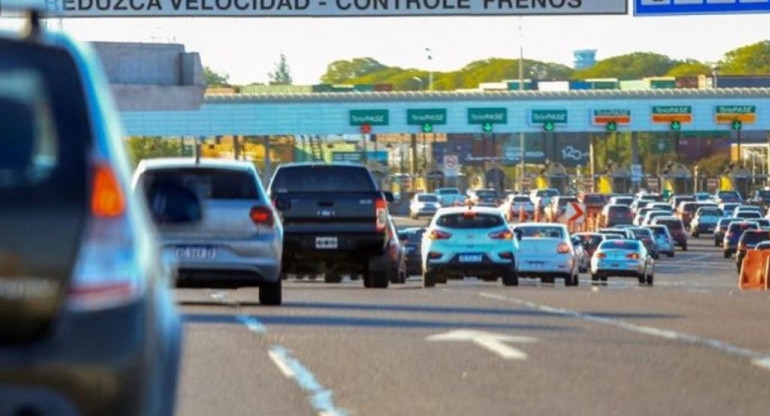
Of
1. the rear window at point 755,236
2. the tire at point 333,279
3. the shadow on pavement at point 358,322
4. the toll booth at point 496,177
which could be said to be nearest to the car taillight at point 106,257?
the shadow on pavement at point 358,322

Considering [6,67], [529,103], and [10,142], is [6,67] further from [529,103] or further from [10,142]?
[529,103]

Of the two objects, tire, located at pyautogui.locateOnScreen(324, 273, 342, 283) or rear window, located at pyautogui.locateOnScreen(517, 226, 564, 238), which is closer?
tire, located at pyautogui.locateOnScreen(324, 273, 342, 283)

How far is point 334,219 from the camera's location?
96.4ft

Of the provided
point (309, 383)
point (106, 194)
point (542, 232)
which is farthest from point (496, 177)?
point (106, 194)

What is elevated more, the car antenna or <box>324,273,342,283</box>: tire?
the car antenna

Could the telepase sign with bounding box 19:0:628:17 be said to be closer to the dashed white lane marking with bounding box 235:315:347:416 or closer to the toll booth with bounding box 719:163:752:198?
the dashed white lane marking with bounding box 235:315:347:416

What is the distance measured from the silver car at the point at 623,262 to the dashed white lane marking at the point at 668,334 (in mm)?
29570

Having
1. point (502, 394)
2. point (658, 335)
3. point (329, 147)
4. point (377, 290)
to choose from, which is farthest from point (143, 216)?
point (329, 147)

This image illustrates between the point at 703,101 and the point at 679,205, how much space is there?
639 centimetres

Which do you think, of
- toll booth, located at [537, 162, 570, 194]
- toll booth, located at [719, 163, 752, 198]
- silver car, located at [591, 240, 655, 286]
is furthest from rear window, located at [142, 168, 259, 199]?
toll booth, located at [537, 162, 570, 194]

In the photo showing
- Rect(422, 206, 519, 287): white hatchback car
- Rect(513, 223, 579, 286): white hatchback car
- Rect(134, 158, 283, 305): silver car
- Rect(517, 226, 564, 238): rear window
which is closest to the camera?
Rect(134, 158, 283, 305): silver car

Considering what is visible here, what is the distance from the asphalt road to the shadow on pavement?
0.06ft

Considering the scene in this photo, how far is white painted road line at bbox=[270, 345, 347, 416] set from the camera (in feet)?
38.4

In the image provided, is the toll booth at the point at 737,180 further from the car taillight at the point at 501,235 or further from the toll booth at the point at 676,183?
the car taillight at the point at 501,235
